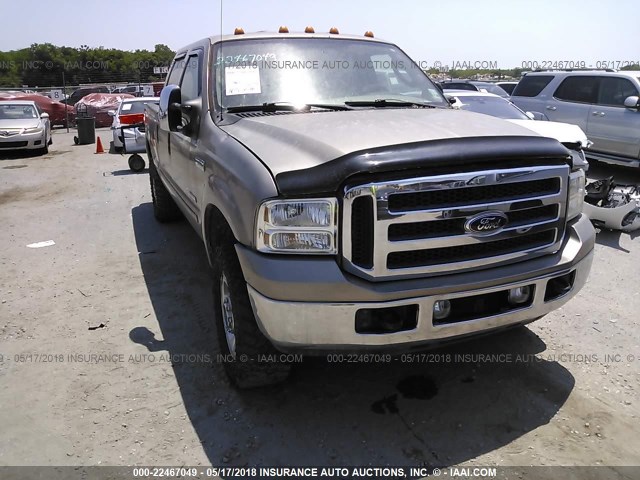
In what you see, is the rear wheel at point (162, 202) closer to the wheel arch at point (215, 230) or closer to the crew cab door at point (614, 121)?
the wheel arch at point (215, 230)

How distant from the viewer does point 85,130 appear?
17000mm

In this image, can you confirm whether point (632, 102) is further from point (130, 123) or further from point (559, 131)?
point (130, 123)

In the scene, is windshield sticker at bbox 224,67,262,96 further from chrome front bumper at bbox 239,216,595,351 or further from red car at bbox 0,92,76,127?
red car at bbox 0,92,76,127

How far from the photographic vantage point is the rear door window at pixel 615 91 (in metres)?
9.51

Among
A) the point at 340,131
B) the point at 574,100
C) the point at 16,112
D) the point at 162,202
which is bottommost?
the point at 162,202

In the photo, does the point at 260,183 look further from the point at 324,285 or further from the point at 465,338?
the point at 465,338

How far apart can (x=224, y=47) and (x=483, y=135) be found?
2116 mm

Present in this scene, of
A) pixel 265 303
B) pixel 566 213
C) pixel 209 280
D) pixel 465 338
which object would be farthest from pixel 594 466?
pixel 209 280

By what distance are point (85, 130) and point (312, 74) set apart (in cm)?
1529

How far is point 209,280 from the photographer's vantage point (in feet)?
15.9

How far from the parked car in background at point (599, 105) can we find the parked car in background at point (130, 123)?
27.4 feet

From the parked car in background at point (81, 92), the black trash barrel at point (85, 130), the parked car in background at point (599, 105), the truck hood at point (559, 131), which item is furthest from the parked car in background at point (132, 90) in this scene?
the truck hood at point (559, 131)

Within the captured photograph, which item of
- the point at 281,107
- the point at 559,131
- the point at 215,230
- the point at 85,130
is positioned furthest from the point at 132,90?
the point at 215,230

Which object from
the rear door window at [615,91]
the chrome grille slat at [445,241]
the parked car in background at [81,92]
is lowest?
the chrome grille slat at [445,241]
